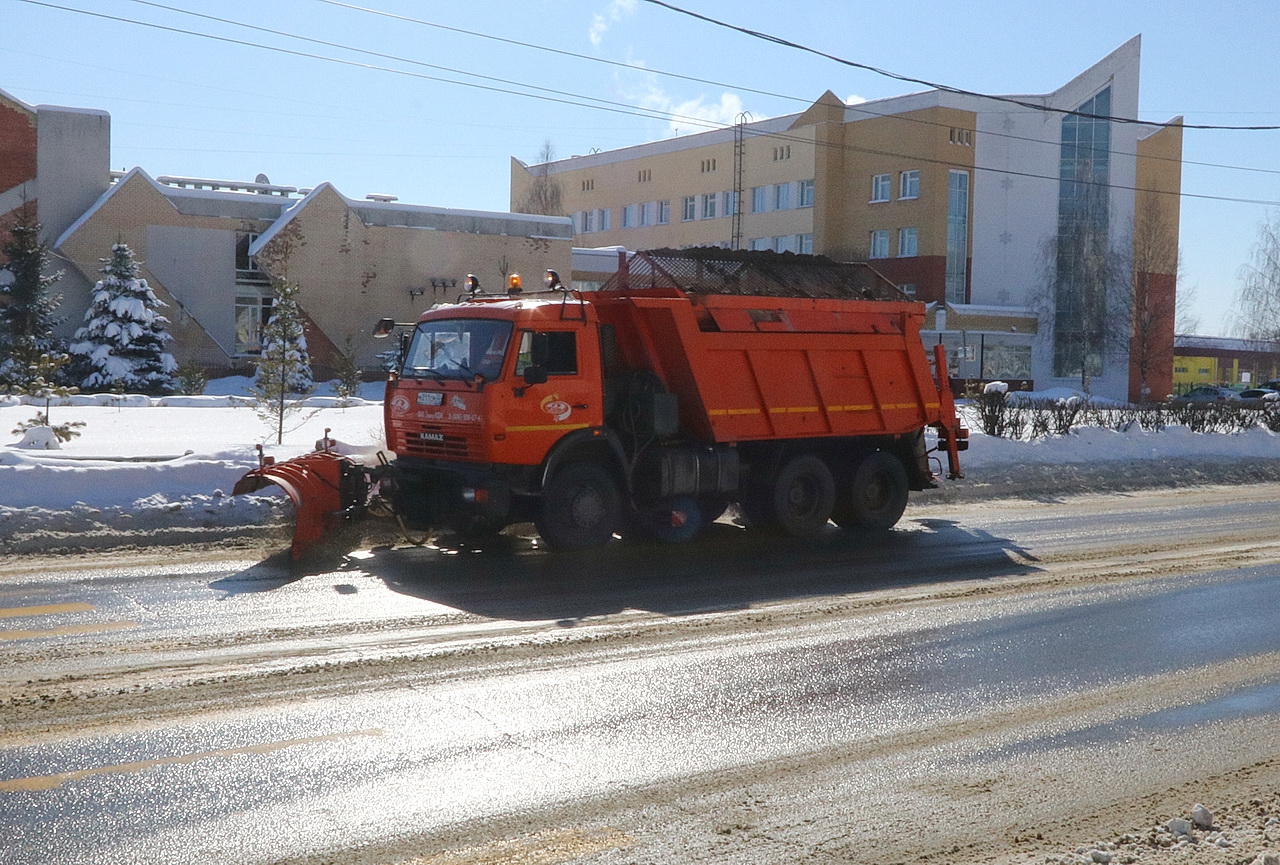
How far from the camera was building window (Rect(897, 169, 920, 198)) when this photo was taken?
64438 millimetres

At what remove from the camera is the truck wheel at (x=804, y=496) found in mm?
14211

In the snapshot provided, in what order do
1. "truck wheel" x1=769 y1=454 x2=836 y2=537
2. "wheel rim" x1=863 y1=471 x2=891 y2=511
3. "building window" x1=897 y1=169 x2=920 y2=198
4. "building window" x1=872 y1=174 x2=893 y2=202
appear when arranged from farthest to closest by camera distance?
"building window" x1=872 y1=174 x2=893 y2=202, "building window" x1=897 y1=169 x2=920 y2=198, "wheel rim" x1=863 y1=471 x2=891 y2=511, "truck wheel" x1=769 y1=454 x2=836 y2=537

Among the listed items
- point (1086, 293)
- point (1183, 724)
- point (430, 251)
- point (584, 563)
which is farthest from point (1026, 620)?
point (1086, 293)

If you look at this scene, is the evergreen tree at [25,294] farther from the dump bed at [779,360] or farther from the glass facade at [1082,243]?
the glass facade at [1082,243]

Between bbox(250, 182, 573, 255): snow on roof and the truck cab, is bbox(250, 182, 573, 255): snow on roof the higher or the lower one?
the higher one

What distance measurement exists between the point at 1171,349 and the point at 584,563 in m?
61.8

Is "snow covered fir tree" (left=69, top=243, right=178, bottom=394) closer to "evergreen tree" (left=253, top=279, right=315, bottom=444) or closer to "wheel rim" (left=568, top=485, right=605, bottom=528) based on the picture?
"evergreen tree" (left=253, top=279, right=315, bottom=444)

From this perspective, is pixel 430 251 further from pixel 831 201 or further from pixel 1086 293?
pixel 1086 293

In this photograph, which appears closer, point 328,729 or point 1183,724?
point 328,729

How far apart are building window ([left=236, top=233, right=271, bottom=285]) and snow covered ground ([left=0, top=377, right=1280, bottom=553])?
8.63m

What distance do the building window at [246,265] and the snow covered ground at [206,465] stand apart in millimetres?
8632

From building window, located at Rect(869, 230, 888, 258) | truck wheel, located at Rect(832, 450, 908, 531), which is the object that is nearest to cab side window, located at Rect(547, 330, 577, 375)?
truck wheel, located at Rect(832, 450, 908, 531)

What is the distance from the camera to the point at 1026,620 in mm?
9617

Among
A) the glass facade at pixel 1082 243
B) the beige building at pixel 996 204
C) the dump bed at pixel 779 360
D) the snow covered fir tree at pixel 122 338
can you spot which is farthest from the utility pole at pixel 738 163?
the dump bed at pixel 779 360
